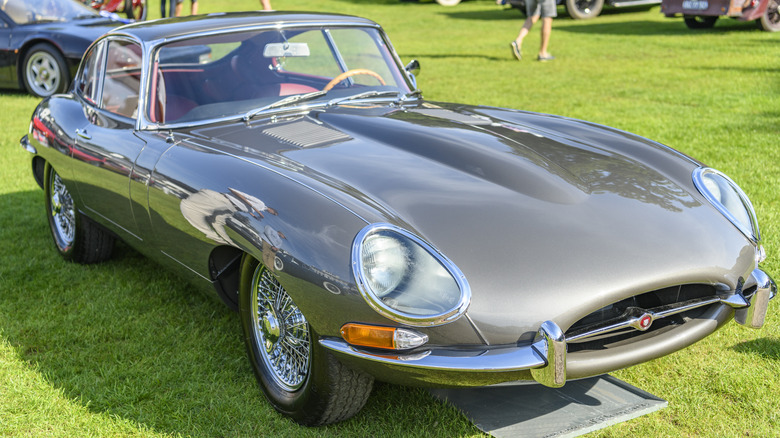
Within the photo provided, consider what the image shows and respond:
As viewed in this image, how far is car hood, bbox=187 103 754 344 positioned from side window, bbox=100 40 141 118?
0.71 metres

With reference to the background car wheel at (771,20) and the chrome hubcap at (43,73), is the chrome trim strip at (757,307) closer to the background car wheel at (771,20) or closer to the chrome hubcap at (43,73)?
the chrome hubcap at (43,73)

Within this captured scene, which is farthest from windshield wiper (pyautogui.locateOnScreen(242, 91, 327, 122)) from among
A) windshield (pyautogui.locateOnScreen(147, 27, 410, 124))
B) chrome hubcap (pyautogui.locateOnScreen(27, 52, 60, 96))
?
chrome hubcap (pyautogui.locateOnScreen(27, 52, 60, 96))

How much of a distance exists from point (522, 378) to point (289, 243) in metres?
0.84

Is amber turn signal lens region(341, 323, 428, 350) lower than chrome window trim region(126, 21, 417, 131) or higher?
lower

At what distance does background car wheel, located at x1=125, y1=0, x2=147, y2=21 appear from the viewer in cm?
1355

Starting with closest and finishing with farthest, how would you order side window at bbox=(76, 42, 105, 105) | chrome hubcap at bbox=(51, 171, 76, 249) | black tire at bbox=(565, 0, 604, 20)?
side window at bbox=(76, 42, 105, 105) → chrome hubcap at bbox=(51, 171, 76, 249) → black tire at bbox=(565, 0, 604, 20)

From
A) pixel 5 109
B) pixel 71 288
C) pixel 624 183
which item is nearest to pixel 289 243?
pixel 624 183

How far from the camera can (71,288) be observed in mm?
4082

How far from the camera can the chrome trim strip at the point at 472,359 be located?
218 cm

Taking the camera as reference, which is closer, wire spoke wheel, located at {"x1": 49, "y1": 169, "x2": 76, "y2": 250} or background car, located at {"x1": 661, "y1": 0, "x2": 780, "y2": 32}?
wire spoke wheel, located at {"x1": 49, "y1": 169, "x2": 76, "y2": 250}

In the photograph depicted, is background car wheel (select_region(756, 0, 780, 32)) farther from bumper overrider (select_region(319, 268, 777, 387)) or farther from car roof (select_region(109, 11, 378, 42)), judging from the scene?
bumper overrider (select_region(319, 268, 777, 387))

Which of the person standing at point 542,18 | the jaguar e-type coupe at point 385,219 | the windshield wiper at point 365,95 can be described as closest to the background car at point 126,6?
the person standing at point 542,18

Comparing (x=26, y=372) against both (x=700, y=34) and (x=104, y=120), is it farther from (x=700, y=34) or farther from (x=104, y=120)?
(x=700, y=34)

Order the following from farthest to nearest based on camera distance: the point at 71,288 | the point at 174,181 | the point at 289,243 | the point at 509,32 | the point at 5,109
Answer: the point at 509,32 → the point at 5,109 → the point at 71,288 → the point at 174,181 → the point at 289,243
